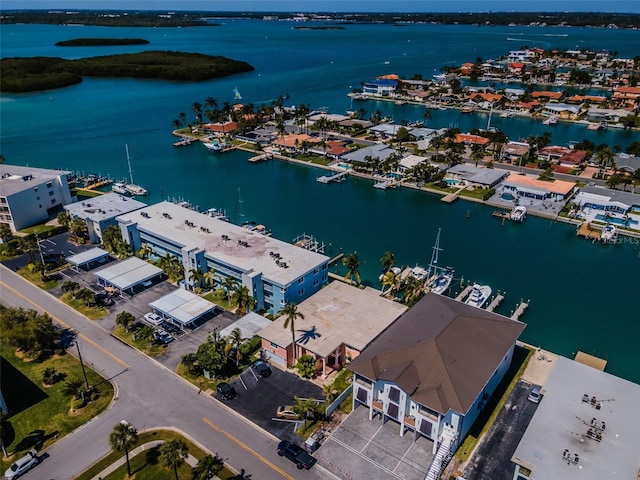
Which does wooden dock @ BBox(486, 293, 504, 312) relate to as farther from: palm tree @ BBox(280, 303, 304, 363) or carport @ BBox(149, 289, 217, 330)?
carport @ BBox(149, 289, 217, 330)

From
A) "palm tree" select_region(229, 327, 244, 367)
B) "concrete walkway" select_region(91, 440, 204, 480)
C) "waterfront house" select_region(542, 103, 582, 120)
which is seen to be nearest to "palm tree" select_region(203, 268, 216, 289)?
"palm tree" select_region(229, 327, 244, 367)

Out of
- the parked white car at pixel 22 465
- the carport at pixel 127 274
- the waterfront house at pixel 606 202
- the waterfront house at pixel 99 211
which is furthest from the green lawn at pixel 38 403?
the waterfront house at pixel 606 202

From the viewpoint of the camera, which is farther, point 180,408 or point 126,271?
point 126,271

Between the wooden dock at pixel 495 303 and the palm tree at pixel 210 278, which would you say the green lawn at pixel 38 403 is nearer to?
the palm tree at pixel 210 278

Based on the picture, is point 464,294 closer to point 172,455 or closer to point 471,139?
point 172,455

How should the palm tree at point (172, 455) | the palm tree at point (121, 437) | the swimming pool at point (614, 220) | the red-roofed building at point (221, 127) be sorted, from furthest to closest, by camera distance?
the red-roofed building at point (221, 127), the swimming pool at point (614, 220), the palm tree at point (121, 437), the palm tree at point (172, 455)

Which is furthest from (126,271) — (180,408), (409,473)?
(409,473)

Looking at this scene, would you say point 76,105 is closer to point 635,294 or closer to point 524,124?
point 524,124
